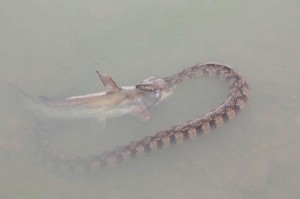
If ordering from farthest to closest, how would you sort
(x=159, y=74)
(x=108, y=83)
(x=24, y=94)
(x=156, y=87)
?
(x=159, y=74) → (x=24, y=94) → (x=156, y=87) → (x=108, y=83)

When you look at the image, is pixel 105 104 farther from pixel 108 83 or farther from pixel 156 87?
pixel 156 87

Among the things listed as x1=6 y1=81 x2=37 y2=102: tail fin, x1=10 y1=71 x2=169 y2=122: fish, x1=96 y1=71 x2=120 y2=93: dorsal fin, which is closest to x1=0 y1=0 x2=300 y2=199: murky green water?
x1=6 y1=81 x2=37 y2=102: tail fin

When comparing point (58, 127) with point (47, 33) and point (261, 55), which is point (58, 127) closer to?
point (47, 33)

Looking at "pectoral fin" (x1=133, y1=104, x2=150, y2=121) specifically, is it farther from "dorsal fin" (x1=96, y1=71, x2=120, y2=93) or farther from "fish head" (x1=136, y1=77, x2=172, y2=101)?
"dorsal fin" (x1=96, y1=71, x2=120, y2=93)

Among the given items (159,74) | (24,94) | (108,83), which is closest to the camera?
(108,83)

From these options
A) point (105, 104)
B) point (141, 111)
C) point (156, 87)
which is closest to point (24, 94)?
point (105, 104)

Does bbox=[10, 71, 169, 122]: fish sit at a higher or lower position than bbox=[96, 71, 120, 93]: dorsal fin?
lower

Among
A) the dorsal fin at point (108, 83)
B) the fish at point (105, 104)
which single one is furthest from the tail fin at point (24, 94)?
the dorsal fin at point (108, 83)
